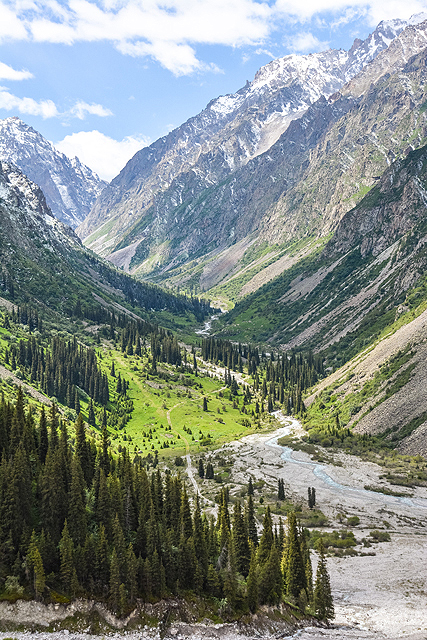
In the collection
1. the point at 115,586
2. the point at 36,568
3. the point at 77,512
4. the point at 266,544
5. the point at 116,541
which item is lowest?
the point at 115,586

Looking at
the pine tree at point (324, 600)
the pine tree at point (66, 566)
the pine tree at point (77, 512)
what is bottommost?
the pine tree at point (324, 600)

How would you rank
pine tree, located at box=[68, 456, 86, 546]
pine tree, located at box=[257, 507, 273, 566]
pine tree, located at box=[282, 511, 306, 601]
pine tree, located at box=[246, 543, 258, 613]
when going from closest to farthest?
pine tree, located at box=[68, 456, 86, 546], pine tree, located at box=[246, 543, 258, 613], pine tree, located at box=[282, 511, 306, 601], pine tree, located at box=[257, 507, 273, 566]

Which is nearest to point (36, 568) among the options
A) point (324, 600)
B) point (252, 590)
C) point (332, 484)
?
point (252, 590)

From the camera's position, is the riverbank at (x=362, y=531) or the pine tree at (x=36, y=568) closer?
the pine tree at (x=36, y=568)

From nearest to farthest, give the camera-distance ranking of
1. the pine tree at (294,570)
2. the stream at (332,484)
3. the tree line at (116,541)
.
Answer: the tree line at (116,541)
the pine tree at (294,570)
the stream at (332,484)

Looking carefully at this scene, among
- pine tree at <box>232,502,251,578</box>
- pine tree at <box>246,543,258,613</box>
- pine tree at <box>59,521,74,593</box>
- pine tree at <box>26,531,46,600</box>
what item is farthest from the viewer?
pine tree at <box>232,502,251,578</box>

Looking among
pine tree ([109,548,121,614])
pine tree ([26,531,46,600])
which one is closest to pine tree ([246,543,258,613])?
pine tree ([109,548,121,614])

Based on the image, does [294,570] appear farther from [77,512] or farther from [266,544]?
[77,512]

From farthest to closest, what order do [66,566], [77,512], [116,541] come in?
[77,512] → [116,541] → [66,566]

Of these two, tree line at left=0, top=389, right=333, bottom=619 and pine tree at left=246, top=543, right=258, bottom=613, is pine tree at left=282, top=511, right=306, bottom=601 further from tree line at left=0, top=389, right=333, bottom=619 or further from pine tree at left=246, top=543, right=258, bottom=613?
pine tree at left=246, top=543, right=258, bottom=613

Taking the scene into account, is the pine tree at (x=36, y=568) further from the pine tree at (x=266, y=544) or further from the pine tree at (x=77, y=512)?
the pine tree at (x=266, y=544)

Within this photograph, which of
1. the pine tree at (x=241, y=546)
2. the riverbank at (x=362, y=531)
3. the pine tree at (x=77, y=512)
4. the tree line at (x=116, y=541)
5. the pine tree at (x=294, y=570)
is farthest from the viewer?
the pine tree at (x=241, y=546)

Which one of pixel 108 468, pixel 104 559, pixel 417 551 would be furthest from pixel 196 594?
pixel 417 551

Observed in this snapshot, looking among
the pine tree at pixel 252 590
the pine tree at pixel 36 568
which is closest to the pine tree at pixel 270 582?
the pine tree at pixel 252 590
